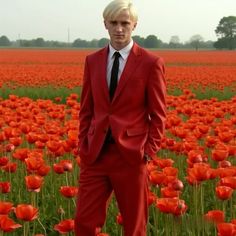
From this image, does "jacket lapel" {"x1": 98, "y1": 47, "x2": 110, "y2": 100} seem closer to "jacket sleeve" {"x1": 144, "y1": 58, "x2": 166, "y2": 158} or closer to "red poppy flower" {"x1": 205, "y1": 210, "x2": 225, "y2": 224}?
"jacket sleeve" {"x1": 144, "y1": 58, "x2": 166, "y2": 158}

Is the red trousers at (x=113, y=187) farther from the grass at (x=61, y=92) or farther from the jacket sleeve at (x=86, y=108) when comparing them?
the grass at (x=61, y=92)

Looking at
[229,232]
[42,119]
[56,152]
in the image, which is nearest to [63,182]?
[56,152]

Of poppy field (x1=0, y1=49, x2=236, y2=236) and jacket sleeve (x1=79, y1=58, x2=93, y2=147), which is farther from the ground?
jacket sleeve (x1=79, y1=58, x2=93, y2=147)

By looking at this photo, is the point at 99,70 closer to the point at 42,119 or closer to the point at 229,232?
the point at 229,232

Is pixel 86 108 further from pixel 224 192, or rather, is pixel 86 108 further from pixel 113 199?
pixel 113 199

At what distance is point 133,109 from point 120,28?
0.45 meters

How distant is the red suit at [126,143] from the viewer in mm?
3086

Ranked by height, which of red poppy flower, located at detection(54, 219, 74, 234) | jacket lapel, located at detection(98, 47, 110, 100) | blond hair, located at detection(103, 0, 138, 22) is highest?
blond hair, located at detection(103, 0, 138, 22)

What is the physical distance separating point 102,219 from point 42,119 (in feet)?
10.4

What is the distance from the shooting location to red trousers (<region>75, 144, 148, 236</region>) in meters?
3.09

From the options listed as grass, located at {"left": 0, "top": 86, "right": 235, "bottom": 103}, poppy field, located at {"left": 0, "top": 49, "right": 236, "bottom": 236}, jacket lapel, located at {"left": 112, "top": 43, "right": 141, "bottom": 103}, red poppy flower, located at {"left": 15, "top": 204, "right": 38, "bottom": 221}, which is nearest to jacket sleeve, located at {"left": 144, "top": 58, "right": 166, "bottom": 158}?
jacket lapel, located at {"left": 112, "top": 43, "right": 141, "bottom": 103}

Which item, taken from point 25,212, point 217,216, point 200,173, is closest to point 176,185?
point 200,173

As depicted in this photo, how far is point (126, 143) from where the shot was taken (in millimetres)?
3057

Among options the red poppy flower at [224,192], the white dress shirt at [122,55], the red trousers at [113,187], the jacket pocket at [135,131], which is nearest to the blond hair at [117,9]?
the white dress shirt at [122,55]
